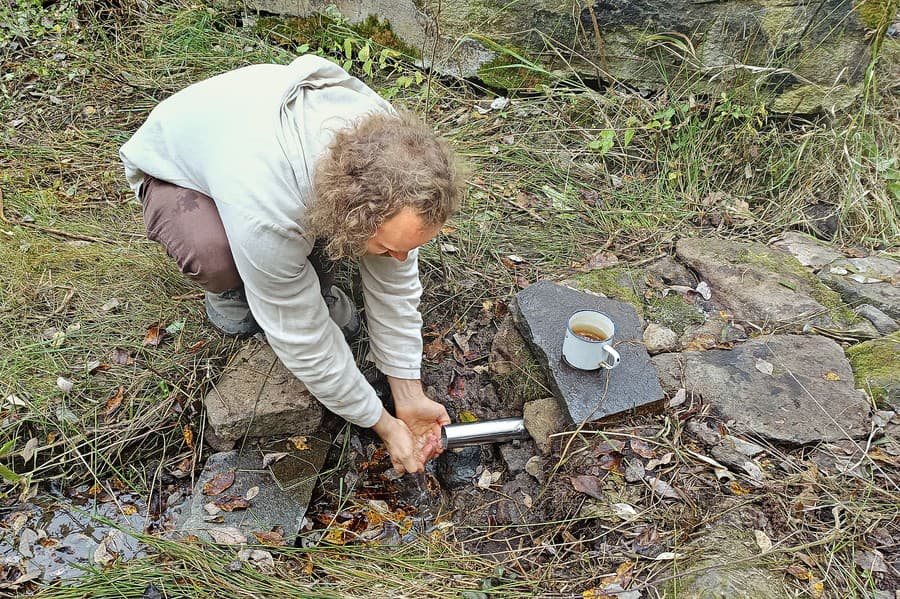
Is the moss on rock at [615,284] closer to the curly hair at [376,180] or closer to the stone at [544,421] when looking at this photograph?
the stone at [544,421]

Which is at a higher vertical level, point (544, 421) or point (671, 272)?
point (671, 272)

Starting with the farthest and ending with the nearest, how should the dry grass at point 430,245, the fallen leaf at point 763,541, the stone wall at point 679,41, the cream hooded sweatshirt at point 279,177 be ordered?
the stone wall at point 679,41 → the dry grass at point 430,245 → the fallen leaf at point 763,541 → the cream hooded sweatshirt at point 279,177

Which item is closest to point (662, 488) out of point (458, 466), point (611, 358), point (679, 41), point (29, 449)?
point (611, 358)

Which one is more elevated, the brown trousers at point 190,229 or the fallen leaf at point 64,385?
the brown trousers at point 190,229

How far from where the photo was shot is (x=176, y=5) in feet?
15.3

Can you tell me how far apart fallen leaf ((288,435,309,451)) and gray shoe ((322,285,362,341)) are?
0.50 m

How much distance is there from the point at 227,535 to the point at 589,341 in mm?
1473

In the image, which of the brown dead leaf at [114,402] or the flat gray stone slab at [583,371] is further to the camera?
the brown dead leaf at [114,402]

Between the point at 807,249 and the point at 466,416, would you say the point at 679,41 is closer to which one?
the point at 807,249

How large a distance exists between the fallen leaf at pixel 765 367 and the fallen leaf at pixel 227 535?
2.05m

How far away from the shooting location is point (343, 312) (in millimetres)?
2736

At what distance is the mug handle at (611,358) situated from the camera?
2188 mm

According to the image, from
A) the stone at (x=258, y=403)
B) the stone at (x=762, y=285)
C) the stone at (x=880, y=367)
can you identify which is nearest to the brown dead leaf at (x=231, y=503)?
the stone at (x=258, y=403)

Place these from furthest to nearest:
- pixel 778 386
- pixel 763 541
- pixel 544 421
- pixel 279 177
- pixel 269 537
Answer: pixel 544 421
pixel 778 386
pixel 269 537
pixel 763 541
pixel 279 177
